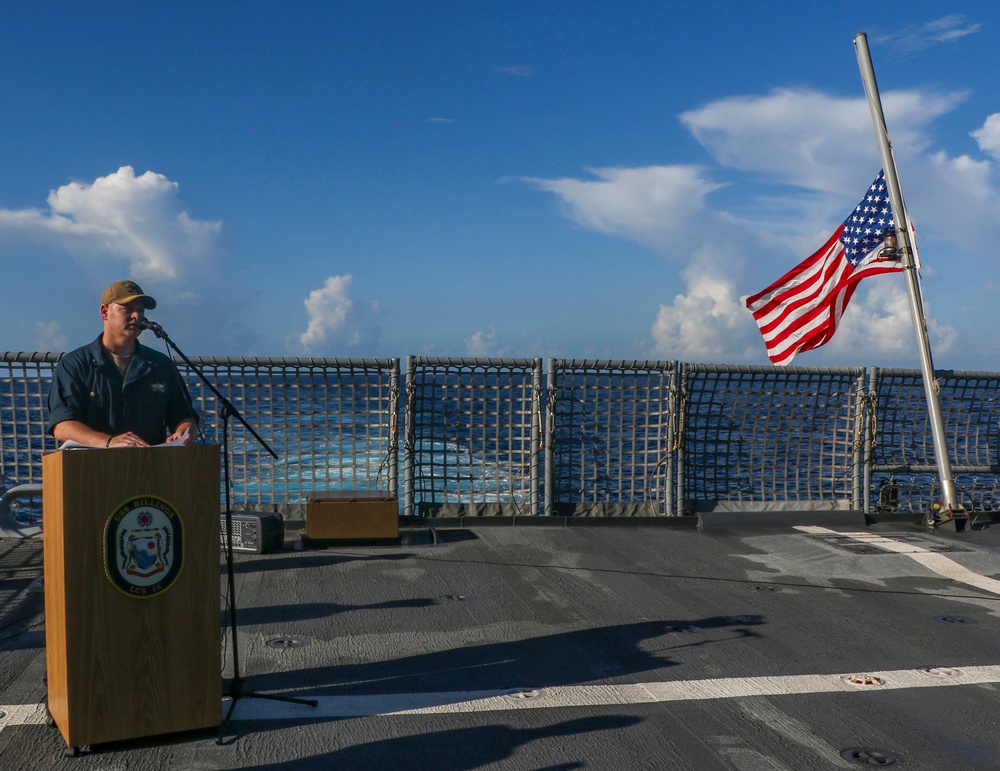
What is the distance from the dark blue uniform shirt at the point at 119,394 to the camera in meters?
4.39

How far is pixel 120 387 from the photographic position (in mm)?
4523

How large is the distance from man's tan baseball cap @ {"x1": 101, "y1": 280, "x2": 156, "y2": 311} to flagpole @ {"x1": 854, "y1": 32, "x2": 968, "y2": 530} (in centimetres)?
778

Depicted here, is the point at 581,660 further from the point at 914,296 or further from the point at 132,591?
the point at 914,296

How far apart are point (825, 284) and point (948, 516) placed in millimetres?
2762

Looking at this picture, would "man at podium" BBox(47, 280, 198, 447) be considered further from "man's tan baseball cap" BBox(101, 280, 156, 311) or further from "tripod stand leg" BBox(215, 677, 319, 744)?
"tripod stand leg" BBox(215, 677, 319, 744)

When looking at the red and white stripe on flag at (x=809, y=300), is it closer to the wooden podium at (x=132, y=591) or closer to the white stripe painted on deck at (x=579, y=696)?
the white stripe painted on deck at (x=579, y=696)

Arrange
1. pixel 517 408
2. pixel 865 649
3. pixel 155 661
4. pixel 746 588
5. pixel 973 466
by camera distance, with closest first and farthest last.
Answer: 1. pixel 155 661
2. pixel 865 649
3. pixel 746 588
4. pixel 517 408
5. pixel 973 466

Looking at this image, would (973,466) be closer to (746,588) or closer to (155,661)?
(746,588)

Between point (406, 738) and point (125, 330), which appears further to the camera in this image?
point (125, 330)

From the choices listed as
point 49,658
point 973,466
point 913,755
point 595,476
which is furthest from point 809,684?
point 973,466

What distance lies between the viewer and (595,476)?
32.3 feet

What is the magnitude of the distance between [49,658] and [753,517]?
7667mm

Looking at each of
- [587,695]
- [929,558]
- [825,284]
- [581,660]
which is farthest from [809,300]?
[587,695]

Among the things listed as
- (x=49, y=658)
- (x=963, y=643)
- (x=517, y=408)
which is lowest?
(x=963, y=643)
